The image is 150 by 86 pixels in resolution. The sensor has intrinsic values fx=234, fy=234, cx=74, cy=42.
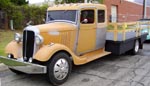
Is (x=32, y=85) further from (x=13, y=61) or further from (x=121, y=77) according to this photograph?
(x=121, y=77)

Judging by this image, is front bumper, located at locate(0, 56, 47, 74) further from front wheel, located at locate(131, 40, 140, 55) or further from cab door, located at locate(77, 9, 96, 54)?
front wheel, located at locate(131, 40, 140, 55)

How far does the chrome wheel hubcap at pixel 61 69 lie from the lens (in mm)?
5671

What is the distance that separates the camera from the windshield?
6.88 metres

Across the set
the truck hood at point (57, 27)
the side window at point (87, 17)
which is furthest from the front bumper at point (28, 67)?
the side window at point (87, 17)

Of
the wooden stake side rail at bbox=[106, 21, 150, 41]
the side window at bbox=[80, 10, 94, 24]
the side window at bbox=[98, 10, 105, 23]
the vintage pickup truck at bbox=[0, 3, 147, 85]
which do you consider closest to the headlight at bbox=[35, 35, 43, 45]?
the vintage pickup truck at bbox=[0, 3, 147, 85]

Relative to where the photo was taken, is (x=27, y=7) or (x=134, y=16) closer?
(x=27, y=7)

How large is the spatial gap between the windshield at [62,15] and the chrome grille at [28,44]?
1.42 m

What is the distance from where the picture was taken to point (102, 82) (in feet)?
19.5

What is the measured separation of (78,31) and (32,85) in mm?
2069

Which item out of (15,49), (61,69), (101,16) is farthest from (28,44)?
(101,16)

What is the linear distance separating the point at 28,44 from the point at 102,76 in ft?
7.19

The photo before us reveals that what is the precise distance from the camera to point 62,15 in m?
7.07

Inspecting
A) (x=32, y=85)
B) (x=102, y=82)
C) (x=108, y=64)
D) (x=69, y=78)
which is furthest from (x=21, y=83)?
(x=108, y=64)

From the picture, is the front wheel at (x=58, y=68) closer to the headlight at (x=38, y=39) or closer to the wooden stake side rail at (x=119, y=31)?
the headlight at (x=38, y=39)
